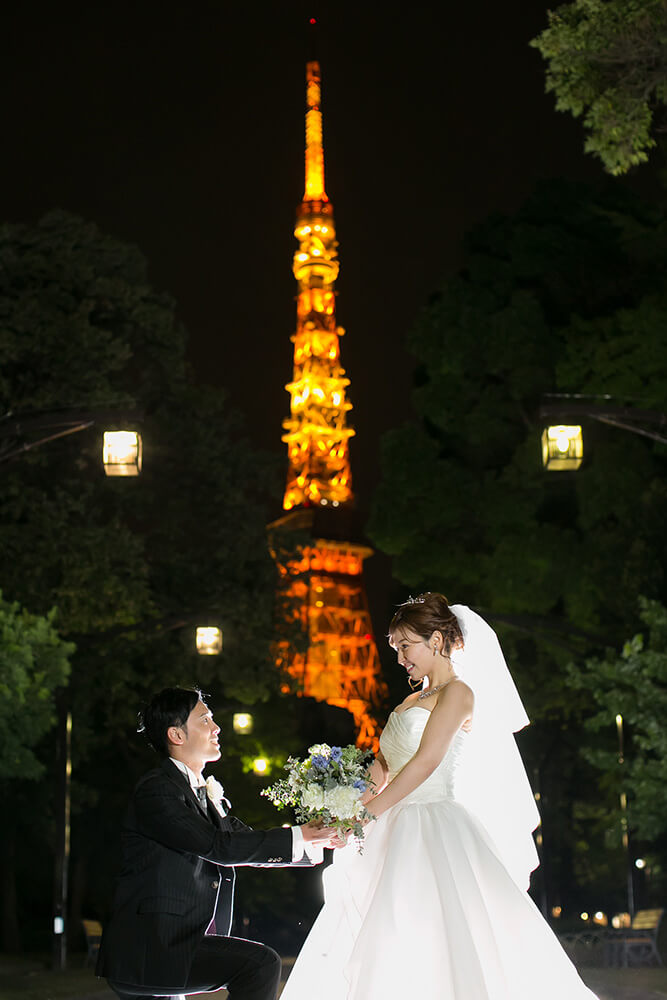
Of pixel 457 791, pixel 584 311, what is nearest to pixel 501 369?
pixel 584 311

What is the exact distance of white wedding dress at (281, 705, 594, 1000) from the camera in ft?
20.7

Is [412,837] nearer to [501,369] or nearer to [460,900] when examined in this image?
[460,900]

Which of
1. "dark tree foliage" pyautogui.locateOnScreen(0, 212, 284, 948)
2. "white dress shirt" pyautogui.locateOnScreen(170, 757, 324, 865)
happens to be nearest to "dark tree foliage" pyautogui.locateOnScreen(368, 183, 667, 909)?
"dark tree foliage" pyautogui.locateOnScreen(0, 212, 284, 948)

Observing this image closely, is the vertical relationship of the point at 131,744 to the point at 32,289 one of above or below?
below

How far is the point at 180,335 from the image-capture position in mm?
28703

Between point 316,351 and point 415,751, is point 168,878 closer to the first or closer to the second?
point 415,751

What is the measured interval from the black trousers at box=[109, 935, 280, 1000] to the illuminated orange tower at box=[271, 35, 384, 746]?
7745 centimetres

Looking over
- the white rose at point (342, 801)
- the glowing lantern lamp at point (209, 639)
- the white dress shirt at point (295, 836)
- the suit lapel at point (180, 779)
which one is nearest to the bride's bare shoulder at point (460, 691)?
the white rose at point (342, 801)

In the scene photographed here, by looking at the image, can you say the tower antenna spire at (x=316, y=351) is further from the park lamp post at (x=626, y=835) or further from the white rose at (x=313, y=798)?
the white rose at (x=313, y=798)

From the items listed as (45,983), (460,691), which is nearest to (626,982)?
(45,983)

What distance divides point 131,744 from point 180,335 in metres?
8.66

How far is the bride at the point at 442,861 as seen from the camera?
20.8ft

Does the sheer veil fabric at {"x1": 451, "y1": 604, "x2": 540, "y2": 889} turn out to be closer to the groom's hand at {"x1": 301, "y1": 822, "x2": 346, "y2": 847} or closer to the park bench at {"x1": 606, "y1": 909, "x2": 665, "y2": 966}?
the groom's hand at {"x1": 301, "y1": 822, "x2": 346, "y2": 847}

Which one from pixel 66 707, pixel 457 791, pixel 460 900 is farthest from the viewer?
pixel 66 707
